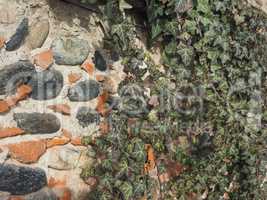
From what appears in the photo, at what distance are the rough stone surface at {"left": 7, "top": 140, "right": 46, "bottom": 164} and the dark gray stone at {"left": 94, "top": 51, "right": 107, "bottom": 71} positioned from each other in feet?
1.79

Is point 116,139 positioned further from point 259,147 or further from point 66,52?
point 259,147

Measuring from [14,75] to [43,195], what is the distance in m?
0.65

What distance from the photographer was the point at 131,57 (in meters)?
3.02

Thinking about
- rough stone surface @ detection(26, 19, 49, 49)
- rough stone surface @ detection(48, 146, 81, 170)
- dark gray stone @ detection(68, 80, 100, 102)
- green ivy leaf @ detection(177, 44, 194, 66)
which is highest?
rough stone surface @ detection(26, 19, 49, 49)

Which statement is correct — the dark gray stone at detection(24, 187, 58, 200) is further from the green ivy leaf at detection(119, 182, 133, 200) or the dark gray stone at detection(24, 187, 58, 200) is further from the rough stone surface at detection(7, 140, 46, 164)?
the green ivy leaf at detection(119, 182, 133, 200)

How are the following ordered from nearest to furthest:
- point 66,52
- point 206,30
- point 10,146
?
point 10,146 < point 66,52 < point 206,30

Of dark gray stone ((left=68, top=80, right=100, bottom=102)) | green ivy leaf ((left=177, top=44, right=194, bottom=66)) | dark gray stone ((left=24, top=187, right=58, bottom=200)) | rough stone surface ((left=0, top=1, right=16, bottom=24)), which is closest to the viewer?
rough stone surface ((left=0, top=1, right=16, bottom=24))

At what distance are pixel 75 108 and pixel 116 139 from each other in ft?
0.94

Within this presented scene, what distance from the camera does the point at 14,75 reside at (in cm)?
268

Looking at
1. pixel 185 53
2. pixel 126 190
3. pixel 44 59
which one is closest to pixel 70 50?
pixel 44 59

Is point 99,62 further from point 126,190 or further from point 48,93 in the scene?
point 126,190

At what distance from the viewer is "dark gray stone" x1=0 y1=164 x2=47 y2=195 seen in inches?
104

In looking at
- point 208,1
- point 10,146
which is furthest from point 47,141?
point 208,1

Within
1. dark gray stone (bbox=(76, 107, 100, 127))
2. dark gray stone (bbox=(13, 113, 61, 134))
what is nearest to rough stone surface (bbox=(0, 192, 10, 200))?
dark gray stone (bbox=(13, 113, 61, 134))
